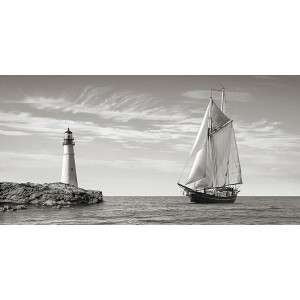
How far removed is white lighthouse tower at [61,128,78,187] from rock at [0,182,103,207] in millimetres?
204

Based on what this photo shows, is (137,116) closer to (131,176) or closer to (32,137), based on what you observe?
(131,176)

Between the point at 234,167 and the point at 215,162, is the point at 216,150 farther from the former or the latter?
the point at 234,167

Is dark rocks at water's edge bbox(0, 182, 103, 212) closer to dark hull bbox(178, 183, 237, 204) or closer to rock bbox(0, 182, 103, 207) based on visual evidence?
rock bbox(0, 182, 103, 207)

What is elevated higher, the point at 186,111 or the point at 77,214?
the point at 186,111

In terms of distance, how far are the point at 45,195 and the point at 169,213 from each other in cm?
234

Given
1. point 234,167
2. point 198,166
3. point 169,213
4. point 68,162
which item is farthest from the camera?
point 198,166

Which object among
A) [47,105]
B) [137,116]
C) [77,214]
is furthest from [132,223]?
[47,105]

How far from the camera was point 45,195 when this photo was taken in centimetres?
841

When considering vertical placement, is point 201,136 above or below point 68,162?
above

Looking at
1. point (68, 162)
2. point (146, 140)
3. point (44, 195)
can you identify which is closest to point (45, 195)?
point (44, 195)

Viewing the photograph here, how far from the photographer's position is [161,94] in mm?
7270

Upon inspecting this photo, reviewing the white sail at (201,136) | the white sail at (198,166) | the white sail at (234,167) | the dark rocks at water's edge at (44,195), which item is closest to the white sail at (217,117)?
the white sail at (201,136)

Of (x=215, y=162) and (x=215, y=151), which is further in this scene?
(x=215, y=162)

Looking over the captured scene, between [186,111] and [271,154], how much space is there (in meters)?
1.44
